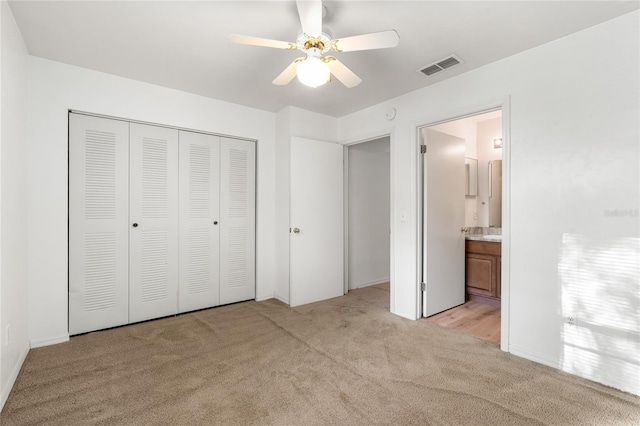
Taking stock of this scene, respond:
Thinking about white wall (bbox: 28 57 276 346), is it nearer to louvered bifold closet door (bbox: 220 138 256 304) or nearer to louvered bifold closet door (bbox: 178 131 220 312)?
louvered bifold closet door (bbox: 178 131 220 312)

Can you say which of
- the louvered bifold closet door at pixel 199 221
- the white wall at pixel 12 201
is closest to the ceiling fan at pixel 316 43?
the white wall at pixel 12 201

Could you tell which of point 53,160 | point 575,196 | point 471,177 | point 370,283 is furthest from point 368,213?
point 53,160

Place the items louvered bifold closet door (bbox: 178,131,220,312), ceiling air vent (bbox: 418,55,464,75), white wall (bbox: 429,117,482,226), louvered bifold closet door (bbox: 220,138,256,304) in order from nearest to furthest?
ceiling air vent (bbox: 418,55,464,75)
louvered bifold closet door (bbox: 178,131,220,312)
louvered bifold closet door (bbox: 220,138,256,304)
white wall (bbox: 429,117,482,226)

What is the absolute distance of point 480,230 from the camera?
4.43m

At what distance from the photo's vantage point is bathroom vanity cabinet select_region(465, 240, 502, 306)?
145 inches

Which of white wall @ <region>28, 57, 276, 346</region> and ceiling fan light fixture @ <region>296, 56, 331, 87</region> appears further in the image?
white wall @ <region>28, 57, 276, 346</region>

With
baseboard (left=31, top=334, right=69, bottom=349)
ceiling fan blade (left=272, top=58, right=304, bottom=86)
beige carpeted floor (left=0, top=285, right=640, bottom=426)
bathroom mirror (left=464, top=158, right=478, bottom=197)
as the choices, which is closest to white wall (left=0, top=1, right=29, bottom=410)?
baseboard (left=31, top=334, right=69, bottom=349)

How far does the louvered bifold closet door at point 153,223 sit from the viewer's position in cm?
306

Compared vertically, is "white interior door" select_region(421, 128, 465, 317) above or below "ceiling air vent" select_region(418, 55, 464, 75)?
below

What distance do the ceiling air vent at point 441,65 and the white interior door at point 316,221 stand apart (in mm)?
1532

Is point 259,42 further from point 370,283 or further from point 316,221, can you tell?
point 370,283

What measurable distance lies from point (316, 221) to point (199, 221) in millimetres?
1398

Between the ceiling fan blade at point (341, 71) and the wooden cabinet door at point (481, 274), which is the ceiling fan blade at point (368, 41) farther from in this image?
the wooden cabinet door at point (481, 274)

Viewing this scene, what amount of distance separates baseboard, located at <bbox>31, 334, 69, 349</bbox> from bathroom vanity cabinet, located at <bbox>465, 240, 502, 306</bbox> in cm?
438
